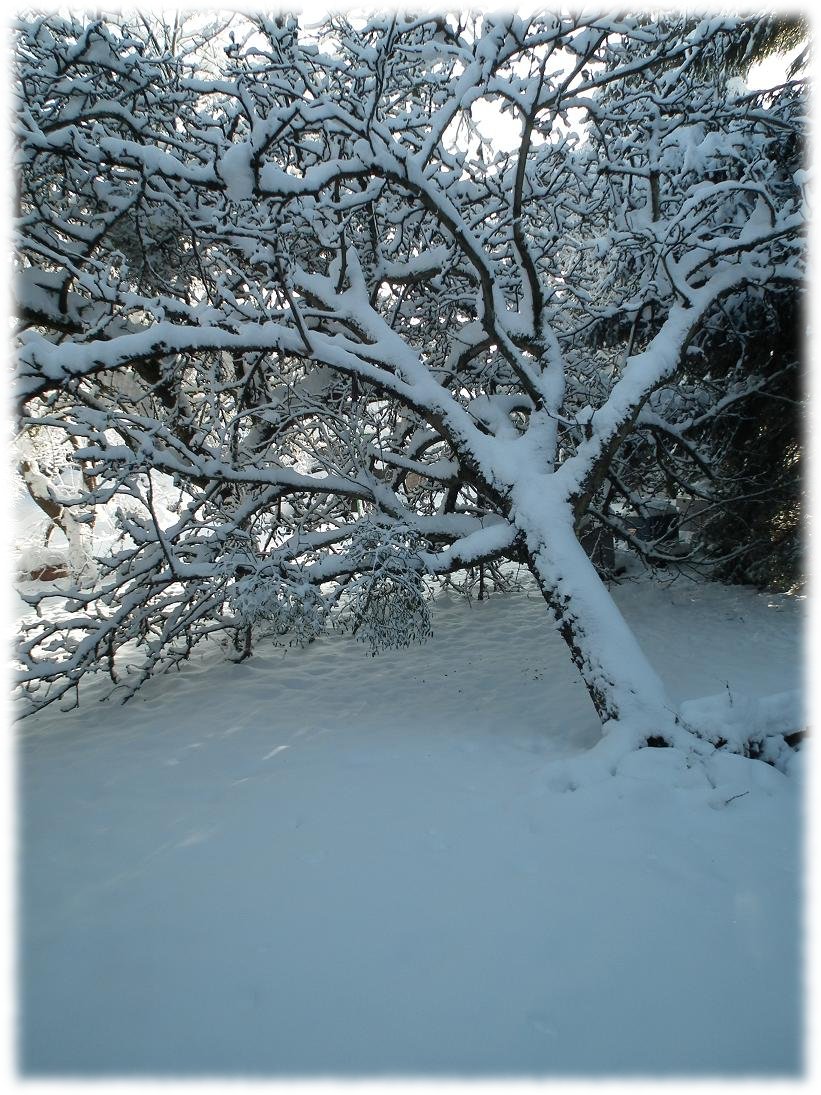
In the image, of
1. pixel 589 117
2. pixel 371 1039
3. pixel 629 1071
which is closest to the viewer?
pixel 629 1071

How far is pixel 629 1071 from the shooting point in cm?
188

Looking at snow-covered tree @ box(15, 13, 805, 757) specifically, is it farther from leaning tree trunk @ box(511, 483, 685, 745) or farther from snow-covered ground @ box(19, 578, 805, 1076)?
snow-covered ground @ box(19, 578, 805, 1076)

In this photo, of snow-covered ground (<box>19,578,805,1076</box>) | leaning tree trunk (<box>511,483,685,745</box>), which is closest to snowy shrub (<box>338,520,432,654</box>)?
snow-covered ground (<box>19,578,805,1076</box>)

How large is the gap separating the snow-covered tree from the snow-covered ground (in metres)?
0.82

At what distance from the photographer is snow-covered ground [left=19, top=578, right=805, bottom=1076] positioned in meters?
2.00

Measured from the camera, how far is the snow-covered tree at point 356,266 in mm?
4289

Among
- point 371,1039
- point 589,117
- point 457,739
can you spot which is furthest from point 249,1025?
point 589,117

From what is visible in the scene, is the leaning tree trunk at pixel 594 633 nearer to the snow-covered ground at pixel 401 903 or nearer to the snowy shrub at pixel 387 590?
the snow-covered ground at pixel 401 903

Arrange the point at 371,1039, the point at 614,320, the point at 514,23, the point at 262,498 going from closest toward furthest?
1. the point at 371,1039
2. the point at 514,23
3. the point at 262,498
4. the point at 614,320

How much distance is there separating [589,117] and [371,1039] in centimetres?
643

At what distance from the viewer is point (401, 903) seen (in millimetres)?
2625

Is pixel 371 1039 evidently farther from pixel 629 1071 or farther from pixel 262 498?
pixel 262 498

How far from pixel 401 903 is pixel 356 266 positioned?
4.77 metres

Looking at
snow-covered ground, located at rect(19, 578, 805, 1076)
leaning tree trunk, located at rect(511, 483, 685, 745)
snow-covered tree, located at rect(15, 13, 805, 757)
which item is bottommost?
snow-covered ground, located at rect(19, 578, 805, 1076)
